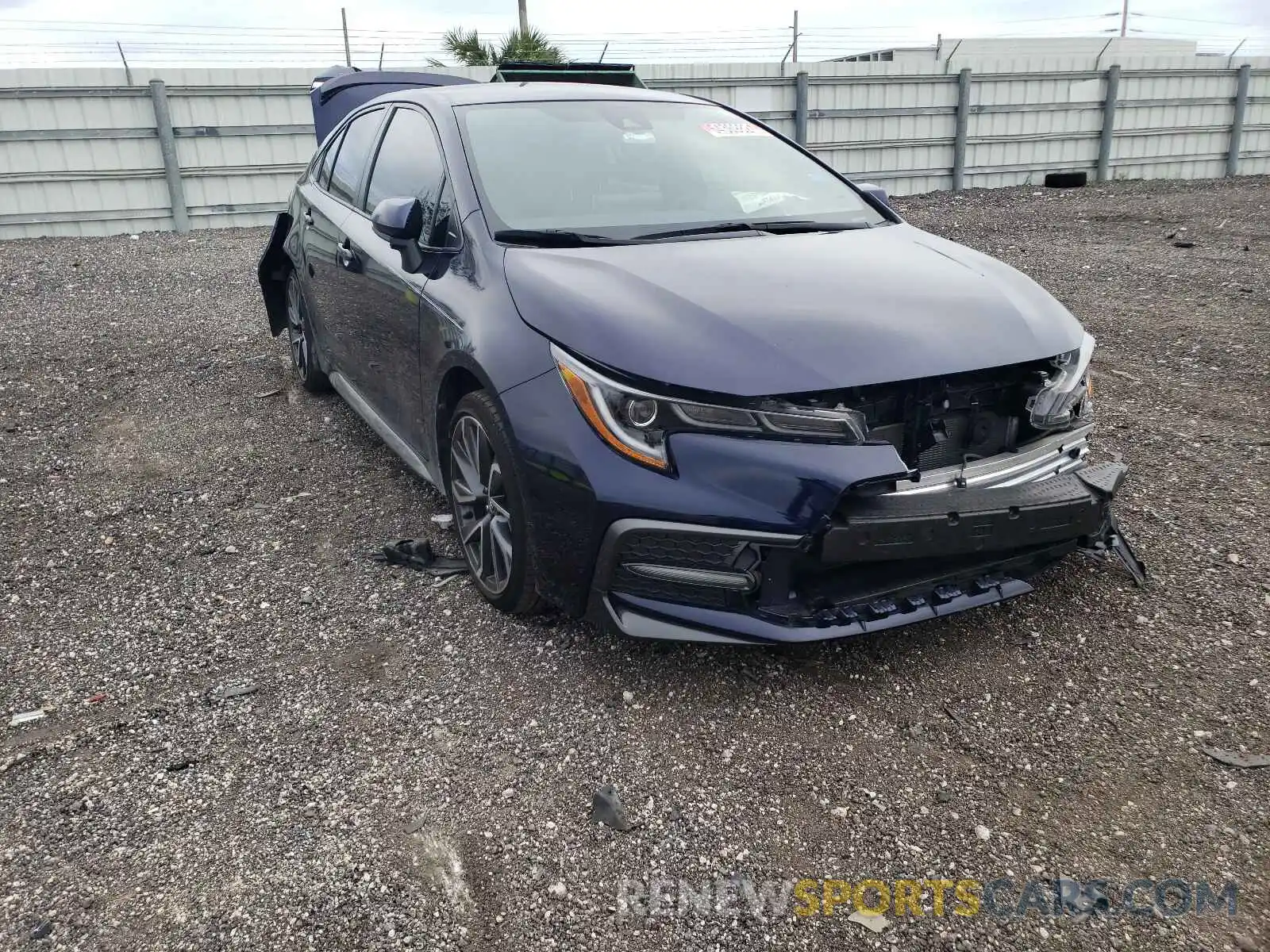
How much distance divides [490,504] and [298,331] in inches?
121

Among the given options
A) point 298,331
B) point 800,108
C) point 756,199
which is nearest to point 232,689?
point 756,199

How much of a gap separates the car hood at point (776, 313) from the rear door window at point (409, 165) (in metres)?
0.73

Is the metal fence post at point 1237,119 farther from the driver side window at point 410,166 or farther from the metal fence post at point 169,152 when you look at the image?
the driver side window at point 410,166

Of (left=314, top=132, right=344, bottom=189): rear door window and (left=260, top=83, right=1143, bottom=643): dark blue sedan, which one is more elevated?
(left=314, top=132, right=344, bottom=189): rear door window

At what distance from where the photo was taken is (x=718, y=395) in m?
2.45

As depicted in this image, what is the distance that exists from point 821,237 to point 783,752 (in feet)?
5.91

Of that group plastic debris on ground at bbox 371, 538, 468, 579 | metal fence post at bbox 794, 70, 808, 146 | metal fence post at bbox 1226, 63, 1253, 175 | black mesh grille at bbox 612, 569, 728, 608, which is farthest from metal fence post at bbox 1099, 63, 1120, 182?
black mesh grille at bbox 612, 569, 728, 608

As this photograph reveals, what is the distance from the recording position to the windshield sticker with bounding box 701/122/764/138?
13.1 ft

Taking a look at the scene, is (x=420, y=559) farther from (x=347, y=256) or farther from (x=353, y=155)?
(x=353, y=155)

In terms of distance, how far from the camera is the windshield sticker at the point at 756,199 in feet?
11.7

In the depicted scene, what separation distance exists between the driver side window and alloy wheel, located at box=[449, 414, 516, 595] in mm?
763

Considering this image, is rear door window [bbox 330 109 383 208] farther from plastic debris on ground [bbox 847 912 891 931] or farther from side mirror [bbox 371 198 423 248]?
plastic debris on ground [bbox 847 912 891 931]

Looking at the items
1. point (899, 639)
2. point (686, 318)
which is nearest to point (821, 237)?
point (686, 318)

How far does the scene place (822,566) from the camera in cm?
249
